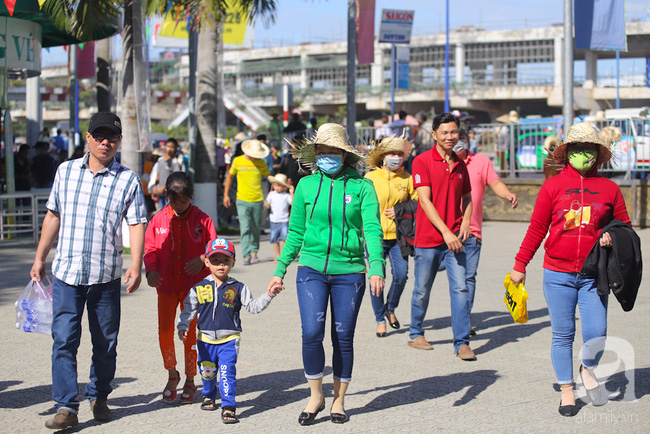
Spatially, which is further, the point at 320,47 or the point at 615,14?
the point at 320,47

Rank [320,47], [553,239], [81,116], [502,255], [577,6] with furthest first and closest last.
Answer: [320,47]
[81,116]
[577,6]
[502,255]
[553,239]

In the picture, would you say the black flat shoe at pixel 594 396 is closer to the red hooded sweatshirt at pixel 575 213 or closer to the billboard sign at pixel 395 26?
the red hooded sweatshirt at pixel 575 213

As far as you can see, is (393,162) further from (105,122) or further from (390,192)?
(105,122)

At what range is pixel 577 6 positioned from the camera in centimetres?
1569

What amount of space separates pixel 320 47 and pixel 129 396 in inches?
2683

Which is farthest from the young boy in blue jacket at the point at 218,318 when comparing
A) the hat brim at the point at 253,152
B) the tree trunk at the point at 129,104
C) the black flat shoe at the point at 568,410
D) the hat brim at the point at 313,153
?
the tree trunk at the point at 129,104

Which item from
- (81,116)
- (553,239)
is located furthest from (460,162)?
(81,116)

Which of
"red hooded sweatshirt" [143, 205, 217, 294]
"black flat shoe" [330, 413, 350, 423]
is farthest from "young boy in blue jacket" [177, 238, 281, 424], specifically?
"black flat shoe" [330, 413, 350, 423]

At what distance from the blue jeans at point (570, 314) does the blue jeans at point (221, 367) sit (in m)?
2.03

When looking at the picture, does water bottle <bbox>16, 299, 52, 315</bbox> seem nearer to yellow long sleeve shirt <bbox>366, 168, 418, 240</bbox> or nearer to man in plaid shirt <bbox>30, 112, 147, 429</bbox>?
man in plaid shirt <bbox>30, 112, 147, 429</bbox>

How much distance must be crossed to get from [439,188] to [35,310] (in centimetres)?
329

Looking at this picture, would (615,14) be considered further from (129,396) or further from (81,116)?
(81,116)

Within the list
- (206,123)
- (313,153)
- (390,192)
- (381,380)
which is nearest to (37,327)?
(313,153)
